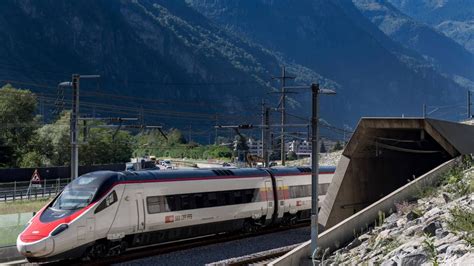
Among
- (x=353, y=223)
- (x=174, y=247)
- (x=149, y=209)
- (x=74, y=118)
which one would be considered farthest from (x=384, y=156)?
(x=74, y=118)

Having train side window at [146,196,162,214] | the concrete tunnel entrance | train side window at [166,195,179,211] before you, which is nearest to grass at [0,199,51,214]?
train side window at [166,195,179,211]

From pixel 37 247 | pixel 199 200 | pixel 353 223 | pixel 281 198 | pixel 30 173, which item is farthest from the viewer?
pixel 30 173

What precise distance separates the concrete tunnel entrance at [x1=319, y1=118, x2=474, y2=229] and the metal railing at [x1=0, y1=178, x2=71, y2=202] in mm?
29371

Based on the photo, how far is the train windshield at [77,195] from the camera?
69.5ft

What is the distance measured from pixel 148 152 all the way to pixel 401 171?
84.2 meters

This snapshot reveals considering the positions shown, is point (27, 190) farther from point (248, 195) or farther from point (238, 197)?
point (238, 197)

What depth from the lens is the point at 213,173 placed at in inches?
1054

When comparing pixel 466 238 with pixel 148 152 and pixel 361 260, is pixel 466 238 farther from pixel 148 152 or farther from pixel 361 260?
pixel 148 152

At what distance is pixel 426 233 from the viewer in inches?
598

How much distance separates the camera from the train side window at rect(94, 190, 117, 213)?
2123 cm

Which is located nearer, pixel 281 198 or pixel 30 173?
pixel 281 198

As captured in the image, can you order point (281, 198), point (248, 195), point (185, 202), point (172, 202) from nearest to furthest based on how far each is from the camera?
point (172, 202) < point (185, 202) < point (248, 195) < point (281, 198)

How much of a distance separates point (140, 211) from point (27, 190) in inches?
1148

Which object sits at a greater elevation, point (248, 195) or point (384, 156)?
point (384, 156)
